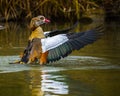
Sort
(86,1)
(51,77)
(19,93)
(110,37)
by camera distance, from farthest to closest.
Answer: (86,1), (110,37), (51,77), (19,93)

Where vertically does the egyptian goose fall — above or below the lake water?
above

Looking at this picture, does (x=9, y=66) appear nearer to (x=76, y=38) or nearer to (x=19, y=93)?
(x=76, y=38)

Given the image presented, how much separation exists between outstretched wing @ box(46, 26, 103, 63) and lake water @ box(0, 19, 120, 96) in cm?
19

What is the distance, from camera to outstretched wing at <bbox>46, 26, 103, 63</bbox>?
9773 mm

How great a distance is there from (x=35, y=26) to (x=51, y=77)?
2.02m

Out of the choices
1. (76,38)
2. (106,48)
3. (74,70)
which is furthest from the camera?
(106,48)

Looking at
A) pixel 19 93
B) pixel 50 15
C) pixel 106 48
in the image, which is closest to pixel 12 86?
pixel 19 93

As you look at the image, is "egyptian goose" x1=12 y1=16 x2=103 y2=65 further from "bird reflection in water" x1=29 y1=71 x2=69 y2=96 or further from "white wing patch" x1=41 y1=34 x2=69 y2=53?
"bird reflection in water" x1=29 y1=71 x2=69 y2=96

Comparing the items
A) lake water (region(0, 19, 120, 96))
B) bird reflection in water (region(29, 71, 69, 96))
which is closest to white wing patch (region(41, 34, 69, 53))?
lake water (region(0, 19, 120, 96))

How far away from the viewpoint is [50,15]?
23.9 meters

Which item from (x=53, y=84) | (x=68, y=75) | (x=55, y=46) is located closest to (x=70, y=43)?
(x=55, y=46)

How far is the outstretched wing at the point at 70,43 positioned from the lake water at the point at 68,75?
19 centimetres

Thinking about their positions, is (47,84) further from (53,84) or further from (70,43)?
(70,43)

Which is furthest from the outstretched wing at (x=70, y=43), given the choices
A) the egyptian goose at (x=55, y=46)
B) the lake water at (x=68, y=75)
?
the lake water at (x=68, y=75)
